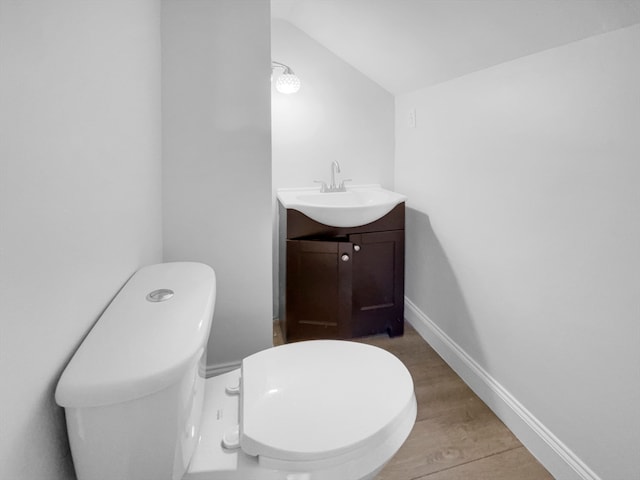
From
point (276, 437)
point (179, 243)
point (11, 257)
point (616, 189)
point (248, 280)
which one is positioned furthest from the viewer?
point (248, 280)

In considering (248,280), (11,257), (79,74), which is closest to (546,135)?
(248,280)

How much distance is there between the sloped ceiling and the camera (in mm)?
1084

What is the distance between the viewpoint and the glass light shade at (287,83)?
2098 mm

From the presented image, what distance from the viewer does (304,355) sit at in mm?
1067

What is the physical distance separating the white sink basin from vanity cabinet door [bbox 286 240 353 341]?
5.0 inches

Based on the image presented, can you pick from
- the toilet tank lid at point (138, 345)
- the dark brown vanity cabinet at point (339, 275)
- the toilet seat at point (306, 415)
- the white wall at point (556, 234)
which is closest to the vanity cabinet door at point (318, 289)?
the dark brown vanity cabinet at point (339, 275)

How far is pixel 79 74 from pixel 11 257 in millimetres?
372

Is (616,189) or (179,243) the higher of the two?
(616,189)

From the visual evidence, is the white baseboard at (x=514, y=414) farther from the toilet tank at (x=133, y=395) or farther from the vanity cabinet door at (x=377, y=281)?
the toilet tank at (x=133, y=395)

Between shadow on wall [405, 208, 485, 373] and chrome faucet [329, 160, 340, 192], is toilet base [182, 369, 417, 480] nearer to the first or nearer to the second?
shadow on wall [405, 208, 485, 373]

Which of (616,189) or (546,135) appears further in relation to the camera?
(546,135)

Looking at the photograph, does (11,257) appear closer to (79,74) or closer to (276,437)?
(79,74)

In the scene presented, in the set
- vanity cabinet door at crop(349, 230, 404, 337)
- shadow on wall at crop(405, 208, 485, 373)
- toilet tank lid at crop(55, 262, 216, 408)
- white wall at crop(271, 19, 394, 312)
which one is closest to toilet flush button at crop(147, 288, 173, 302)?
toilet tank lid at crop(55, 262, 216, 408)

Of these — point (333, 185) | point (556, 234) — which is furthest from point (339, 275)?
point (556, 234)
